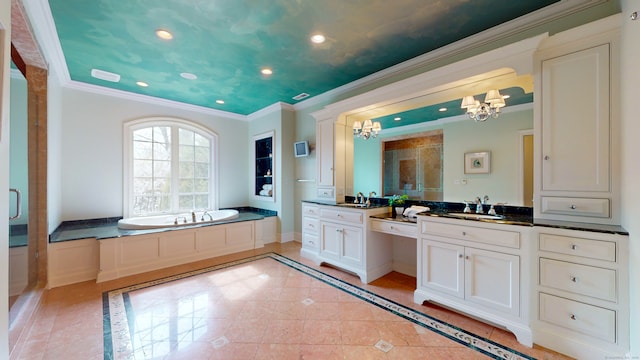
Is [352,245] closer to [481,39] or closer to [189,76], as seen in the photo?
[481,39]

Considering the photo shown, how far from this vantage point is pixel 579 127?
187 cm

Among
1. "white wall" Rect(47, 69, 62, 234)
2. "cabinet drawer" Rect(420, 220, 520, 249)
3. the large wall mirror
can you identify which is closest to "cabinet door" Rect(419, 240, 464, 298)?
"cabinet drawer" Rect(420, 220, 520, 249)

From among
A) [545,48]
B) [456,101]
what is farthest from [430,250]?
[545,48]

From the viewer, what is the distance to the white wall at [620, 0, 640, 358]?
4.74 ft

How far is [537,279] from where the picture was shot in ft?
6.05

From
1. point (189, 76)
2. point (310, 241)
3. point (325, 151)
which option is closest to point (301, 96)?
point (325, 151)

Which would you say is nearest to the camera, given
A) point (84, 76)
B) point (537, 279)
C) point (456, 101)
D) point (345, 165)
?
point (537, 279)

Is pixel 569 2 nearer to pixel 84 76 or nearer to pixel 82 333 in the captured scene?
A: pixel 82 333

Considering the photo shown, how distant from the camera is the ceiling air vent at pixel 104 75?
10.7 ft

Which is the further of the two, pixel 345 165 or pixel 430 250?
pixel 345 165

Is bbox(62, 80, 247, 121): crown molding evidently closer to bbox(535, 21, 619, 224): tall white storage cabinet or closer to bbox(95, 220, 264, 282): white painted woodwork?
bbox(95, 220, 264, 282): white painted woodwork

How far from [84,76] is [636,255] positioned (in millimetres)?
5577

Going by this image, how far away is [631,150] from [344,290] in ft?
8.00

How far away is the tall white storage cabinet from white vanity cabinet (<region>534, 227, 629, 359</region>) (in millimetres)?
277
